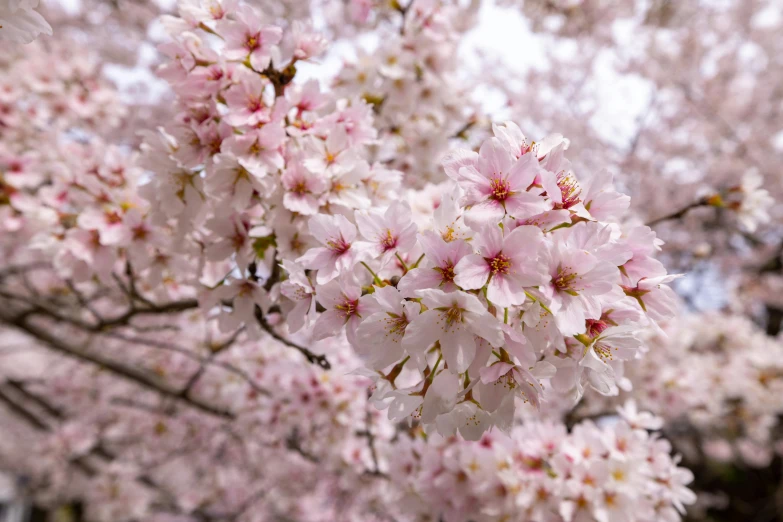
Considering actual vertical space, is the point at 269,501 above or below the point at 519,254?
below

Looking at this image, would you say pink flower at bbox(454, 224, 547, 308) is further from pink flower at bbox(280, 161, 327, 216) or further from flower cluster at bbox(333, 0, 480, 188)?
flower cluster at bbox(333, 0, 480, 188)

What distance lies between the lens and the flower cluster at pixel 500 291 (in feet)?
3.26

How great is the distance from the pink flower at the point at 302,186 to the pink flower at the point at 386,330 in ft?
1.60

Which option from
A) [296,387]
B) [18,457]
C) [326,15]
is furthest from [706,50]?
[18,457]

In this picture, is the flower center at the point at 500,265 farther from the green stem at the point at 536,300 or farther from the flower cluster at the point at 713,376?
the flower cluster at the point at 713,376

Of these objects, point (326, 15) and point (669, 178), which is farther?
point (669, 178)

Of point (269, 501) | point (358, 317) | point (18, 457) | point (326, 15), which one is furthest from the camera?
point (18, 457)

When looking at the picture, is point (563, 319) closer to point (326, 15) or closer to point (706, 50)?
point (326, 15)

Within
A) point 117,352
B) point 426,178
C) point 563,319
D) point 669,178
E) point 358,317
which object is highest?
point 563,319

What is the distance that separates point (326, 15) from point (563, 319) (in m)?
6.36

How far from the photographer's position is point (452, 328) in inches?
39.9

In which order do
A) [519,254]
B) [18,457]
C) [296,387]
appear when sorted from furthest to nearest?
[18,457] → [296,387] → [519,254]

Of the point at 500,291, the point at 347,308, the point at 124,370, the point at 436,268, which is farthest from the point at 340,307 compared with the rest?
the point at 124,370

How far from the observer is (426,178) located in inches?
120
